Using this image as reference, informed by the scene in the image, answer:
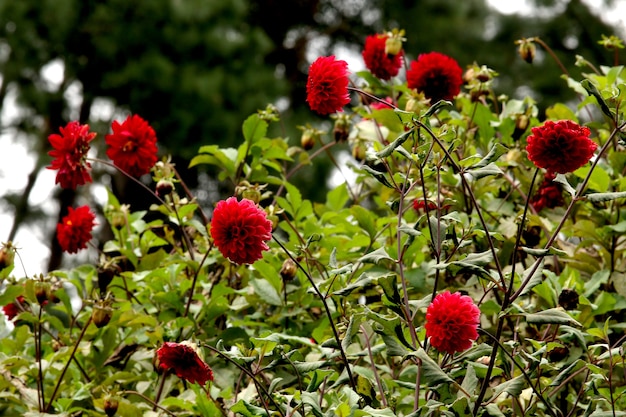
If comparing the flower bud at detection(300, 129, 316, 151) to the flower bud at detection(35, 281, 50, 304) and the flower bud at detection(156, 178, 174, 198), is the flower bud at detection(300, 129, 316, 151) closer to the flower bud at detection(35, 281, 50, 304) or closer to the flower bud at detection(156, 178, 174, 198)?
the flower bud at detection(156, 178, 174, 198)

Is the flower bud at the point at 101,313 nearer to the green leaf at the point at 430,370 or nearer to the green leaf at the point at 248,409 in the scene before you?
the green leaf at the point at 248,409

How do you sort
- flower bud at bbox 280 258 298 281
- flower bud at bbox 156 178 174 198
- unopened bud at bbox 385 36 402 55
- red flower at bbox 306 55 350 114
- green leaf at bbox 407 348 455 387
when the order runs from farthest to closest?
1. unopened bud at bbox 385 36 402 55
2. flower bud at bbox 156 178 174 198
3. flower bud at bbox 280 258 298 281
4. red flower at bbox 306 55 350 114
5. green leaf at bbox 407 348 455 387

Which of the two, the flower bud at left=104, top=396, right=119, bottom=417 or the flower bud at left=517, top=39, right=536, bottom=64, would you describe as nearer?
the flower bud at left=104, top=396, right=119, bottom=417

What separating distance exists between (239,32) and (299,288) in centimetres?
521

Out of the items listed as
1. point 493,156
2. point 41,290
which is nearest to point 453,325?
point 493,156

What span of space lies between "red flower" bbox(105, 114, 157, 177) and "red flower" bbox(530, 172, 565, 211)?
76 centimetres

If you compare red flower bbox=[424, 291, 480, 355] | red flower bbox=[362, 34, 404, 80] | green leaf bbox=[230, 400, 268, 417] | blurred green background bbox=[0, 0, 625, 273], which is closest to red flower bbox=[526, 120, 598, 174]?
red flower bbox=[424, 291, 480, 355]

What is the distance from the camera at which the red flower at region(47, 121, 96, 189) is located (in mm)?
1631

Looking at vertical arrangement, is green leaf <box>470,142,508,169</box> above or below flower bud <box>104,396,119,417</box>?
below

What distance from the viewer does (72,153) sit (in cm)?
163

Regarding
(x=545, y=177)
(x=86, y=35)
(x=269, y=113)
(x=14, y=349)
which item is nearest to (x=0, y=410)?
(x=14, y=349)

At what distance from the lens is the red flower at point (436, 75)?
174cm

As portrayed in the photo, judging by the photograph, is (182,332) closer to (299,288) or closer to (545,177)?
(299,288)

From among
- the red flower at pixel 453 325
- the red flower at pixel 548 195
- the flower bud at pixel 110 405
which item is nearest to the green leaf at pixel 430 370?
the red flower at pixel 453 325
